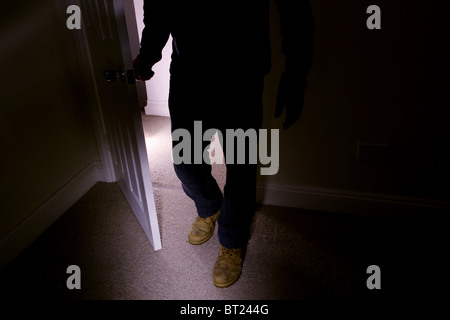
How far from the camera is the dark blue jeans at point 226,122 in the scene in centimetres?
120

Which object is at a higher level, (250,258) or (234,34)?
(234,34)

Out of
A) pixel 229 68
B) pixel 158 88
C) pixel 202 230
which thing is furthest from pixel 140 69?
pixel 158 88

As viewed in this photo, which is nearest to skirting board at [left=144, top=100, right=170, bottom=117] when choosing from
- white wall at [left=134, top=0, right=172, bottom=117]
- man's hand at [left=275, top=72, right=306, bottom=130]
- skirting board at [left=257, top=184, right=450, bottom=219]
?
white wall at [left=134, top=0, right=172, bottom=117]

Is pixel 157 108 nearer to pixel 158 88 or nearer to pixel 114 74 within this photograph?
pixel 158 88

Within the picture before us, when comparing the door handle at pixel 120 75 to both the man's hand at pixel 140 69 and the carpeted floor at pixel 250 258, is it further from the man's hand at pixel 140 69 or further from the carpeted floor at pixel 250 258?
the carpeted floor at pixel 250 258

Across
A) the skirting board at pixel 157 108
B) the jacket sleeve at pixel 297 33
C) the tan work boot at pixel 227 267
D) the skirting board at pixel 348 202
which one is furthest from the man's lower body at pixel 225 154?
the skirting board at pixel 157 108

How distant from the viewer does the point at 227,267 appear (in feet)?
4.77

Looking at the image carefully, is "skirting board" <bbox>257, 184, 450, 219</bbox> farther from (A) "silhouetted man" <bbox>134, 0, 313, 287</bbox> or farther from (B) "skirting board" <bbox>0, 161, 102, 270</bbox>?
(B) "skirting board" <bbox>0, 161, 102, 270</bbox>

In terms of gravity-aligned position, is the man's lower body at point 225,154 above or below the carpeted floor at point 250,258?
above

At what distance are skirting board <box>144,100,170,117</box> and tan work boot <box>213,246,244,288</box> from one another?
1.97 metres

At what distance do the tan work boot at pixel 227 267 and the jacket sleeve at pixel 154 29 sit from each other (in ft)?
2.90

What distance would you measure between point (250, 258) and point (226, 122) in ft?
2.24

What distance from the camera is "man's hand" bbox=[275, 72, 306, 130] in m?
1.13
